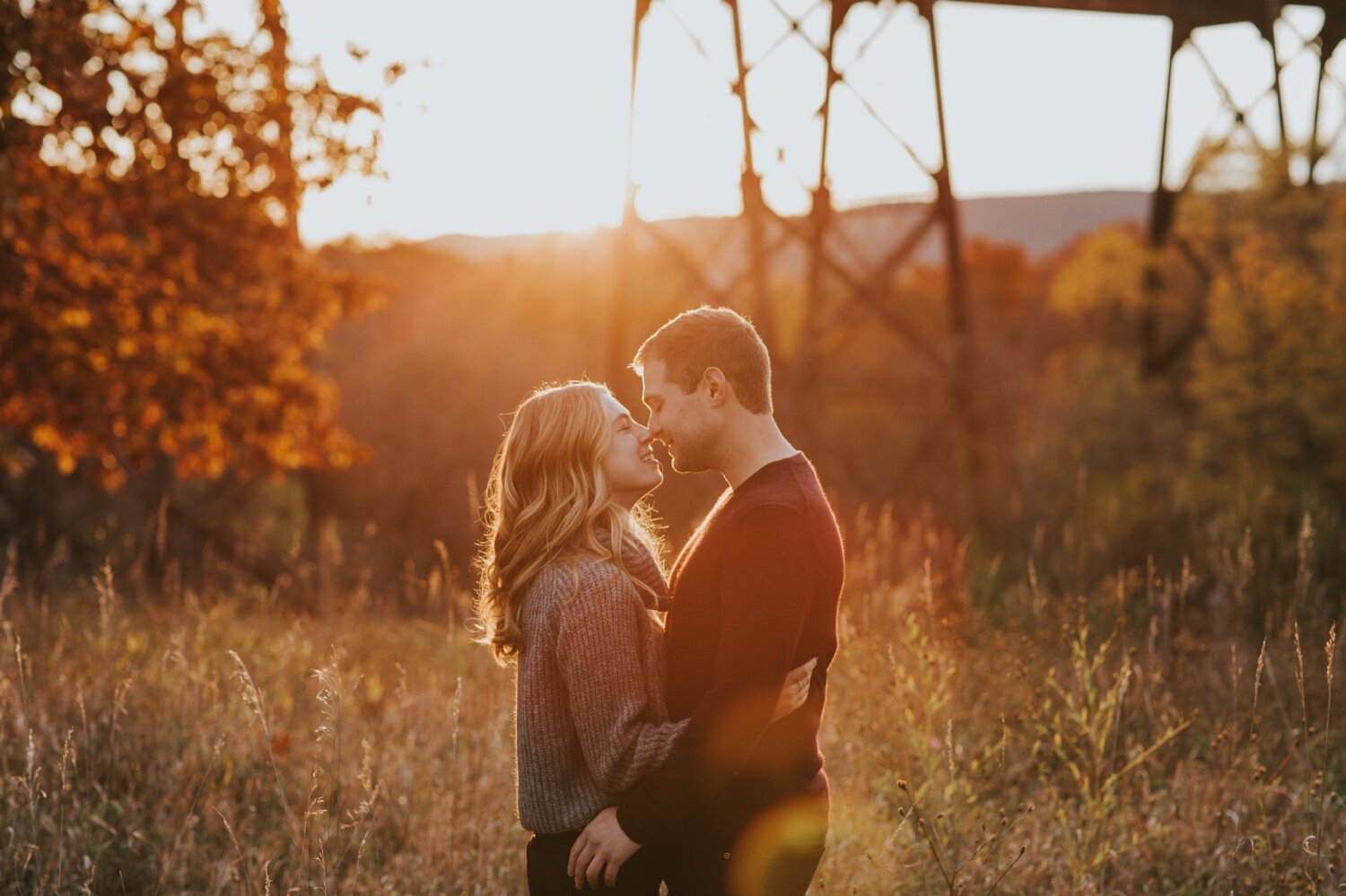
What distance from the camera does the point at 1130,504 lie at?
1082 cm

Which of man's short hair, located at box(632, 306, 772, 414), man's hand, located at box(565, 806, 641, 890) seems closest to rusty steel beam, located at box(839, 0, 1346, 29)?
man's short hair, located at box(632, 306, 772, 414)

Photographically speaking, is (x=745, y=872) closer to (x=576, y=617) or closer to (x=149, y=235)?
(x=576, y=617)

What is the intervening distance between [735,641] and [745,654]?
0.03m

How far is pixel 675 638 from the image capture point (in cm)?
240

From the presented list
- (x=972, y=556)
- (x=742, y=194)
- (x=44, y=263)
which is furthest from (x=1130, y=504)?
(x=44, y=263)

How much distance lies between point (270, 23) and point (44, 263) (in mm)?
2022

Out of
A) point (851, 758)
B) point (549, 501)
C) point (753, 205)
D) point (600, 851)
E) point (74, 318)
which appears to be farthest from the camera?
point (753, 205)

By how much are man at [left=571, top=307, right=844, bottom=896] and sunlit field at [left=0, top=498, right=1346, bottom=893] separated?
0.86 metres

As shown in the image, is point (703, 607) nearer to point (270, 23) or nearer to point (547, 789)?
point (547, 789)

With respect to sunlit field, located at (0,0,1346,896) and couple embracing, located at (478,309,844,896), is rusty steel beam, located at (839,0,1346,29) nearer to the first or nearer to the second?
sunlit field, located at (0,0,1346,896)

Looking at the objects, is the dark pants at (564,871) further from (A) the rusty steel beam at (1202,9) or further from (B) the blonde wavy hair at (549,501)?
(A) the rusty steel beam at (1202,9)

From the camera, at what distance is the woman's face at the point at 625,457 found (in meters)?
2.49

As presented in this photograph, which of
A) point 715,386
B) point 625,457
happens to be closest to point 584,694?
point 625,457

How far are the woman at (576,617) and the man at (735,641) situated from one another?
78 millimetres
